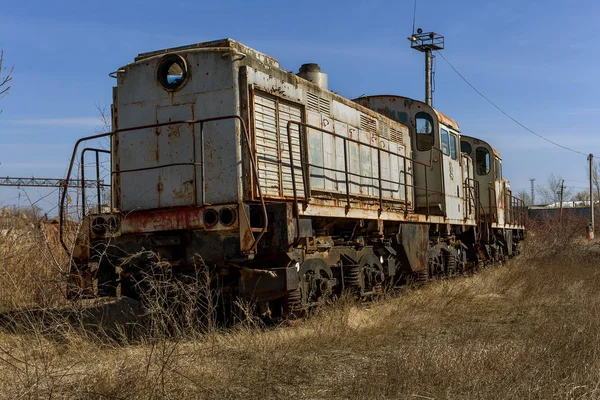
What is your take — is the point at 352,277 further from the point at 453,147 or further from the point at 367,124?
the point at 453,147

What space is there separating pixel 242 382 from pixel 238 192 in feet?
10.2

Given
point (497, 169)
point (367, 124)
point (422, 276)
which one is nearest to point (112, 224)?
point (367, 124)

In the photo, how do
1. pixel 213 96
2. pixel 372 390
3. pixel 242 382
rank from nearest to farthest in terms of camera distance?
pixel 372 390
pixel 242 382
pixel 213 96

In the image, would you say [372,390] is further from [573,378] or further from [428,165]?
[428,165]

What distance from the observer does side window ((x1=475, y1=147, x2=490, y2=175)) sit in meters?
19.6

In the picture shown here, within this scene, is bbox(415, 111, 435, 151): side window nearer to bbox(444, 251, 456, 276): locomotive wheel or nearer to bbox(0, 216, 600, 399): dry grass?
bbox(444, 251, 456, 276): locomotive wheel

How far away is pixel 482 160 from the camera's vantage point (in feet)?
64.7

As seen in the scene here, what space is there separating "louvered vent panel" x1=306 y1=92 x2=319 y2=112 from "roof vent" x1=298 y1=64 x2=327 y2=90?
0.43 metres

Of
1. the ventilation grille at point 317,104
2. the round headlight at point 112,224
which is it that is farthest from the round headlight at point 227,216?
the ventilation grille at point 317,104

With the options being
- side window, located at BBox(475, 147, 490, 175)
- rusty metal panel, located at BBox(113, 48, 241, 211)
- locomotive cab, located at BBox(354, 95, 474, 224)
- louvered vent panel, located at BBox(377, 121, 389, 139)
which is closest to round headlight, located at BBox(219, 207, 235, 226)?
rusty metal panel, located at BBox(113, 48, 241, 211)

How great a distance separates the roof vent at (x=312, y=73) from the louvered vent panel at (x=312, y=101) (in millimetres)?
430

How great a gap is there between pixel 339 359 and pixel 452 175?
8833mm

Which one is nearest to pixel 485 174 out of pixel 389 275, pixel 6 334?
pixel 389 275

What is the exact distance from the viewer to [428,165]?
518 inches
